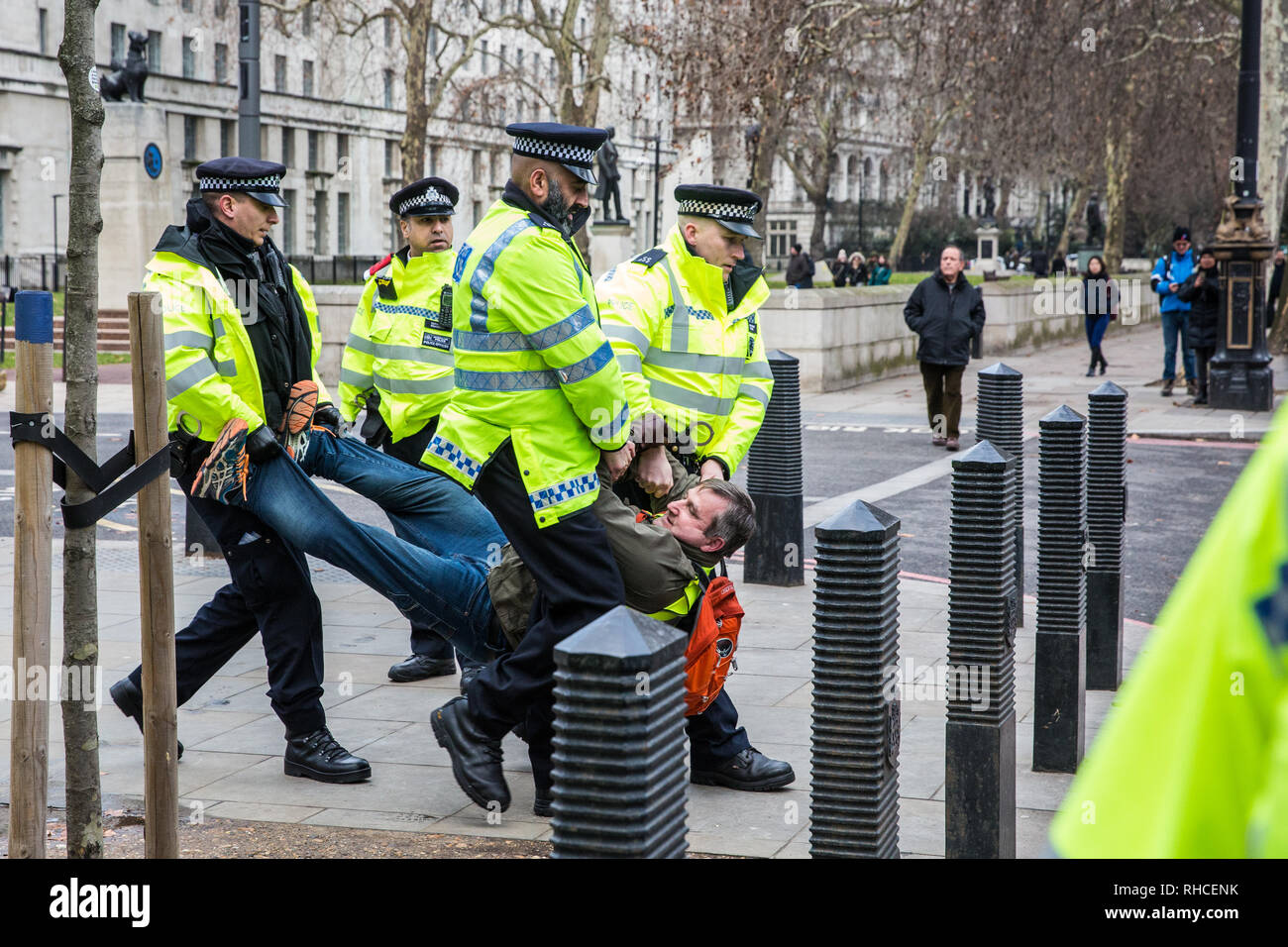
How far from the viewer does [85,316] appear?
366cm

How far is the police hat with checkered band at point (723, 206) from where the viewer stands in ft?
17.4

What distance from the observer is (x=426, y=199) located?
6754 millimetres

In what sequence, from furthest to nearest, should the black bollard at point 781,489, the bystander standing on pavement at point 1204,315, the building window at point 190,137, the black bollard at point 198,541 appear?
the building window at point 190,137
the bystander standing on pavement at point 1204,315
the black bollard at point 198,541
the black bollard at point 781,489

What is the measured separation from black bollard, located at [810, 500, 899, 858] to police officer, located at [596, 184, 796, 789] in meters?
1.61

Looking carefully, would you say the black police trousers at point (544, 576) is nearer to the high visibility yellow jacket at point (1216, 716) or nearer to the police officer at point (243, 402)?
the police officer at point (243, 402)

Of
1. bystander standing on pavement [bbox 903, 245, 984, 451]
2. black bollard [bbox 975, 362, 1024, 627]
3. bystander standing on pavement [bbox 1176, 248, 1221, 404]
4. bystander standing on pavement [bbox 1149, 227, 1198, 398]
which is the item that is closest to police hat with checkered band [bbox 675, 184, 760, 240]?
black bollard [bbox 975, 362, 1024, 627]

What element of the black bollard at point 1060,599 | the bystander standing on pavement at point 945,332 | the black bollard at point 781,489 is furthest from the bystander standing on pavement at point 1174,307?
the black bollard at point 1060,599

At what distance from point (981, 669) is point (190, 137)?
58.5m

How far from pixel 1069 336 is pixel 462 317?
91.7 feet

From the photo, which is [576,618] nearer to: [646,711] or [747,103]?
[646,711]

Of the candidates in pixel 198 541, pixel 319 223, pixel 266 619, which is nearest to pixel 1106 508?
pixel 266 619

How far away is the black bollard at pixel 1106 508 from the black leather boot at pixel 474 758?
9.53 feet

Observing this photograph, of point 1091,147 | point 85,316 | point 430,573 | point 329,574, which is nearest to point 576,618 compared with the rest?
point 430,573

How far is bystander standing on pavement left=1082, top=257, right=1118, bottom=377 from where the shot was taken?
21.8 metres
